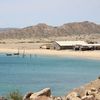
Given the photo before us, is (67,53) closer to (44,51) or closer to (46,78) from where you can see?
(44,51)

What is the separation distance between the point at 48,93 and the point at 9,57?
85.9 metres

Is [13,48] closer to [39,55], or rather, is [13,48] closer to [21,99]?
[39,55]

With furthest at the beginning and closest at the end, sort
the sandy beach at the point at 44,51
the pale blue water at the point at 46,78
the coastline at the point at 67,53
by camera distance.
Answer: the sandy beach at the point at 44,51, the coastline at the point at 67,53, the pale blue water at the point at 46,78

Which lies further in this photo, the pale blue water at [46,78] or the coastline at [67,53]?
the coastline at [67,53]

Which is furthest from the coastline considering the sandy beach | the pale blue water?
the pale blue water

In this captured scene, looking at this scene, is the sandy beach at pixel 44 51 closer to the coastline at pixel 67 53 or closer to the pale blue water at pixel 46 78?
the coastline at pixel 67 53

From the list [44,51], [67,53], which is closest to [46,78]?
[67,53]

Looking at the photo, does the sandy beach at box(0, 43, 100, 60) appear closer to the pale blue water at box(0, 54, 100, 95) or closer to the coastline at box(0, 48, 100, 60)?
the coastline at box(0, 48, 100, 60)

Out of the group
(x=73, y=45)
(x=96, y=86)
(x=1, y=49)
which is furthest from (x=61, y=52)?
(x=96, y=86)

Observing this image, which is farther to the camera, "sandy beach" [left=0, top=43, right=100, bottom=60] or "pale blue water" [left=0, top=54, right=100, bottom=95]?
"sandy beach" [left=0, top=43, right=100, bottom=60]

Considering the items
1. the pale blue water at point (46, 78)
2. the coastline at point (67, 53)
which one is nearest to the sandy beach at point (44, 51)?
the coastline at point (67, 53)

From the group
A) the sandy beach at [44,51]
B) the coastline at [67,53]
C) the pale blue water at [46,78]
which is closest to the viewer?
the pale blue water at [46,78]

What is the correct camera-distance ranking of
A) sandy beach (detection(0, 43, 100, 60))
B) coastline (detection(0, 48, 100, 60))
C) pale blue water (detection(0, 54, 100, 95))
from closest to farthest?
pale blue water (detection(0, 54, 100, 95)) < coastline (detection(0, 48, 100, 60)) < sandy beach (detection(0, 43, 100, 60))

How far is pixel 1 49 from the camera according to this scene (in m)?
120
